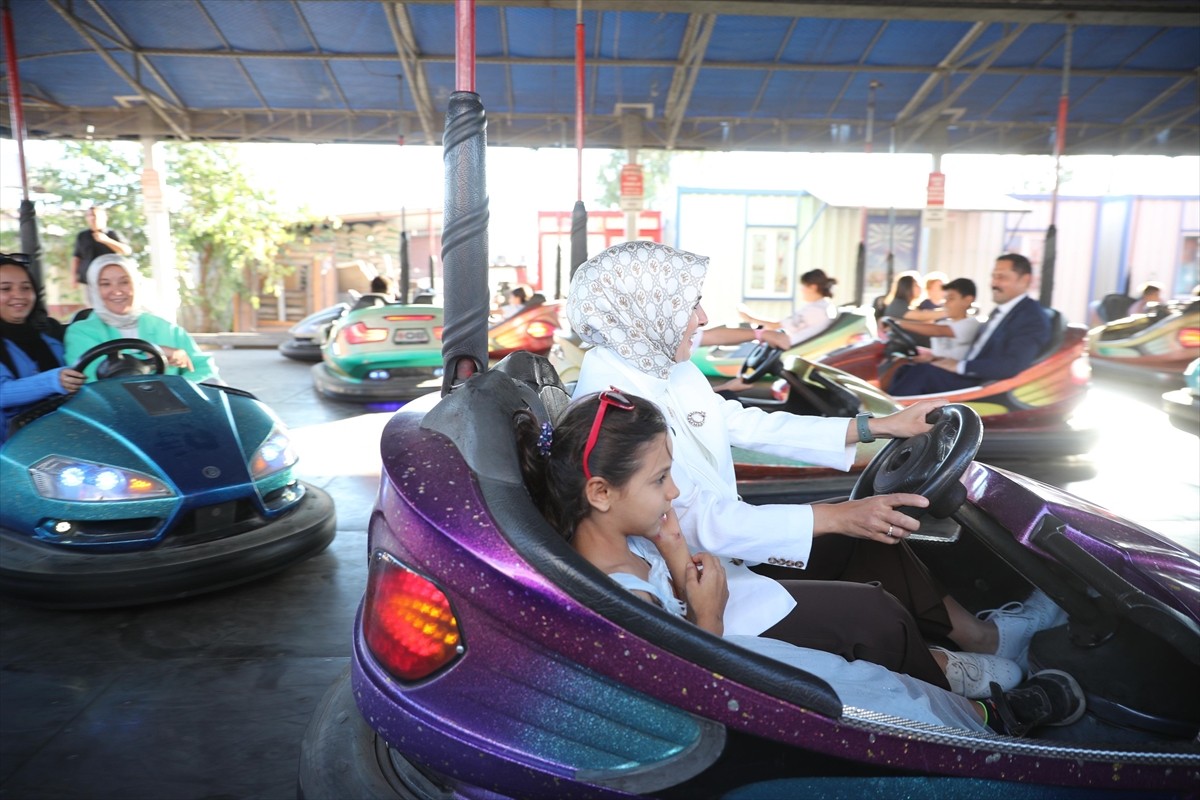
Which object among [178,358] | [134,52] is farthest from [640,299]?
[134,52]

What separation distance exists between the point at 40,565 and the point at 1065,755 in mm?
2074

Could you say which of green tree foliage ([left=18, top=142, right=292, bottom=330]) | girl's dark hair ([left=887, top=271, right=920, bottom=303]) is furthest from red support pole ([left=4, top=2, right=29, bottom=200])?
green tree foliage ([left=18, top=142, right=292, bottom=330])

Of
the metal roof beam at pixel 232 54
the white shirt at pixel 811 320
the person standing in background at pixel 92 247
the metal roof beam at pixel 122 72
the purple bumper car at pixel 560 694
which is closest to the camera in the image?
the purple bumper car at pixel 560 694

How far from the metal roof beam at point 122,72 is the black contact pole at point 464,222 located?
6.47m

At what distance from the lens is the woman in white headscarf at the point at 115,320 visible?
100 inches

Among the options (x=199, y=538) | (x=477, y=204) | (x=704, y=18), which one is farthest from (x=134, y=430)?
(x=704, y=18)

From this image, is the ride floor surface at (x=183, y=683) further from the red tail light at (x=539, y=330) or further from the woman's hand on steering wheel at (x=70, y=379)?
the red tail light at (x=539, y=330)

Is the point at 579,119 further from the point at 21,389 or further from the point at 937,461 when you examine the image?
the point at 937,461

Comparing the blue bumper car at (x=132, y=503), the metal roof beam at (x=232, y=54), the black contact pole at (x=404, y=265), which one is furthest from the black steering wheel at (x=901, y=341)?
the metal roof beam at (x=232, y=54)

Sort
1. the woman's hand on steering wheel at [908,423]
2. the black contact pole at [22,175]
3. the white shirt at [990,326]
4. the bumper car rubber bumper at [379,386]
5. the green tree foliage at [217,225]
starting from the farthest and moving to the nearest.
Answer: the green tree foliage at [217,225]
the bumper car rubber bumper at [379,386]
the white shirt at [990,326]
the black contact pole at [22,175]
the woman's hand on steering wheel at [908,423]

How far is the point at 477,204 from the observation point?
4.22 feet

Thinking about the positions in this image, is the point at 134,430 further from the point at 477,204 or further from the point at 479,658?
the point at 479,658

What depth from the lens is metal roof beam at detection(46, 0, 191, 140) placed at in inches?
247

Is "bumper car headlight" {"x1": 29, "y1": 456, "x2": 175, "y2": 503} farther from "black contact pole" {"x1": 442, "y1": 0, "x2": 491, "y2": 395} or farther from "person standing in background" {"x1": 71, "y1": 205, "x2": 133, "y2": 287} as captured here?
"person standing in background" {"x1": 71, "y1": 205, "x2": 133, "y2": 287}
